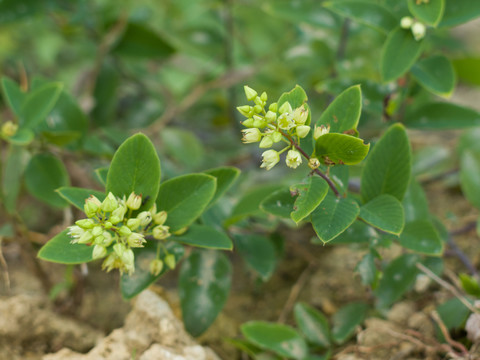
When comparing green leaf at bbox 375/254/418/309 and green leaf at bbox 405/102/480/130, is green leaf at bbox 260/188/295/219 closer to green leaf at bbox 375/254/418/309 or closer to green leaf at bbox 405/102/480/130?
green leaf at bbox 375/254/418/309

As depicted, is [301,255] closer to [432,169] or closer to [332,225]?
[432,169]

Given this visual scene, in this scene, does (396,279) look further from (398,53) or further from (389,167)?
(398,53)

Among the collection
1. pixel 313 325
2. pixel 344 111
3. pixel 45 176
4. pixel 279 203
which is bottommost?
pixel 313 325

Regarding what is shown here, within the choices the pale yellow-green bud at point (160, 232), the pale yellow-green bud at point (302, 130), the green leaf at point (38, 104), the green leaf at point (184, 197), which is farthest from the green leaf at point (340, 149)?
the green leaf at point (38, 104)

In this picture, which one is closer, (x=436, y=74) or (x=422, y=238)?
(x=422, y=238)

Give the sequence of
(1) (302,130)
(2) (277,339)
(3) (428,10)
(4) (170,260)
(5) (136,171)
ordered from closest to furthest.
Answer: (1) (302,130)
(5) (136,171)
(4) (170,260)
(3) (428,10)
(2) (277,339)

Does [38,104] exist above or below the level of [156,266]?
above

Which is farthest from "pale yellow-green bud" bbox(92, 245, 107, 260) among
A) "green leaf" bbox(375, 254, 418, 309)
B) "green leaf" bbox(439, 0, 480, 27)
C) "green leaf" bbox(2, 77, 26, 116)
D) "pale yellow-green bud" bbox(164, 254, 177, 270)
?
"green leaf" bbox(439, 0, 480, 27)

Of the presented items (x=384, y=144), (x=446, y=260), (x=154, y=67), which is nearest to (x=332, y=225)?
(x=384, y=144)

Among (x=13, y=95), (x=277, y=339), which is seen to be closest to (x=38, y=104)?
(x=13, y=95)
